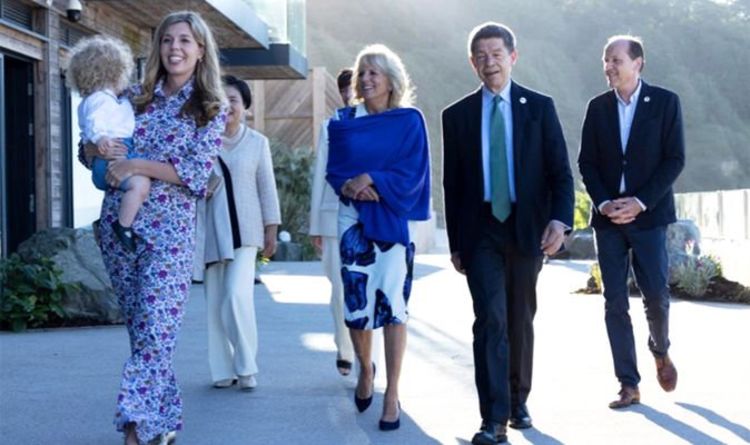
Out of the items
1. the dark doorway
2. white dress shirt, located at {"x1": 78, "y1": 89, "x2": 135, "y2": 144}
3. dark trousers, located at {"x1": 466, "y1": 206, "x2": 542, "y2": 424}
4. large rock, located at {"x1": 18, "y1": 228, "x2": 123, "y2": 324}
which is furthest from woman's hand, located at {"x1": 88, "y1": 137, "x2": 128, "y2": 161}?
the dark doorway

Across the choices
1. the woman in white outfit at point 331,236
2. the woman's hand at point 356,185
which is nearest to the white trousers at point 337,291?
the woman in white outfit at point 331,236

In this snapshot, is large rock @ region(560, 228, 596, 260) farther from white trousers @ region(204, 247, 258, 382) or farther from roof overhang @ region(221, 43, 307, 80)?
white trousers @ region(204, 247, 258, 382)

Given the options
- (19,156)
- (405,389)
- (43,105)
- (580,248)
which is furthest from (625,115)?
(580,248)

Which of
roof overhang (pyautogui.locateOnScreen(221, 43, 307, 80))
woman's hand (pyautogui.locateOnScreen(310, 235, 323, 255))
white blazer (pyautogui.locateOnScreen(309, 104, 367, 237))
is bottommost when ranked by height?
woman's hand (pyautogui.locateOnScreen(310, 235, 323, 255))

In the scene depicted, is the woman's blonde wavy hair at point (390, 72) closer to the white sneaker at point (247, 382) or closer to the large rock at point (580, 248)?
the white sneaker at point (247, 382)

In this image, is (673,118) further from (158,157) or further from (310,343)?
(310,343)

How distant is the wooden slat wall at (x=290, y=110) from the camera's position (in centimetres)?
3011

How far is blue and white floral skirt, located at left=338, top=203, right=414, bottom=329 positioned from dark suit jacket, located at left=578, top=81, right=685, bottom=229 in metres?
1.43

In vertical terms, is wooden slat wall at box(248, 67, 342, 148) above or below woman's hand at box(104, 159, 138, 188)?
above

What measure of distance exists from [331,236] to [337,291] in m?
0.37

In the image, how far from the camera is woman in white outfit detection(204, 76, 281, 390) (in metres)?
7.63

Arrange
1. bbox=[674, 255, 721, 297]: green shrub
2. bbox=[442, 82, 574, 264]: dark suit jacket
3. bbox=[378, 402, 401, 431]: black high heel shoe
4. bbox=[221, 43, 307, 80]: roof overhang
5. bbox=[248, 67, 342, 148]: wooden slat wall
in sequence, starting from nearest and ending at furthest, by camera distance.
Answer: bbox=[442, 82, 574, 264]: dark suit jacket
bbox=[378, 402, 401, 431]: black high heel shoe
bbox=[674, 255, 721, 297]: green shrub
bbox=[221, 43, 307, 80]: roof overhang
bbox=[248, 67, 342, 148]: wooden slat wall

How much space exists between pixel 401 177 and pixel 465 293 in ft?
31.3

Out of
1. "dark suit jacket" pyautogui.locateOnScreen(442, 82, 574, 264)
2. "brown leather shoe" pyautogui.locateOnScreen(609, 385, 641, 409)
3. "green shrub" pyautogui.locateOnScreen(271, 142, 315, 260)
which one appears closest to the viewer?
"dark suit jacket" pyautogui.locateOnScreen(442, 82, 574, 264)
